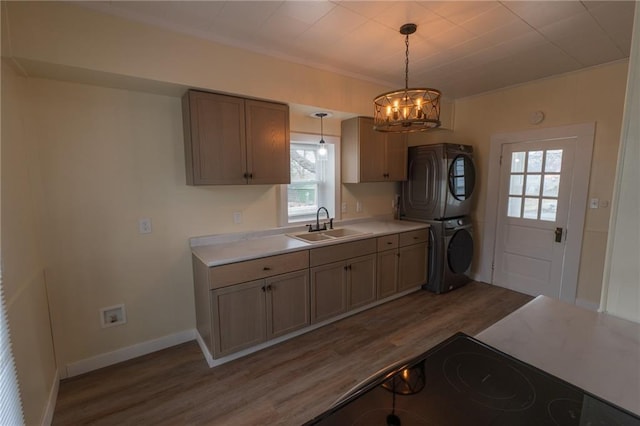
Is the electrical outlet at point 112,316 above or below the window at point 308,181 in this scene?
below

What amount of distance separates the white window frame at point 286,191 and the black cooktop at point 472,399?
228 centimetres

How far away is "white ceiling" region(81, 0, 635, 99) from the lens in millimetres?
1919

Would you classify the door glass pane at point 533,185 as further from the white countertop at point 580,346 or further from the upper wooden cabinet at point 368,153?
the white countertop at point 580,346

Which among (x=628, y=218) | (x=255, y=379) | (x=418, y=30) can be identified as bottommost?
(x=255, y=379)

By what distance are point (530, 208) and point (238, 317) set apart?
11.7ft

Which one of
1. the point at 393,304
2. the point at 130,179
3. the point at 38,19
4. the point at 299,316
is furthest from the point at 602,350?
the point at 38,19

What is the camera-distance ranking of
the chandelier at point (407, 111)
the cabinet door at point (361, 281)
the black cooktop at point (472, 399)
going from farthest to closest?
the cabinet door at point (361, 281) → the chandelier at point (407, 111) → the black cooktop at point (472, 399)

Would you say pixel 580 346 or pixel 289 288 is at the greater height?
pixel 580 346

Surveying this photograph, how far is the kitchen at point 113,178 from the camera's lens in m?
1.77

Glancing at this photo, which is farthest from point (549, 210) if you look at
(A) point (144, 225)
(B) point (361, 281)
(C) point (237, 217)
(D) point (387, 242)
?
(A) point (144, 225)

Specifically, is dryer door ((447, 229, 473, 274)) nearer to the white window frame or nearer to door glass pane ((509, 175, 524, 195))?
door glass pane ((509, 175, 524, 195))

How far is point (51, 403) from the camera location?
1897 mm

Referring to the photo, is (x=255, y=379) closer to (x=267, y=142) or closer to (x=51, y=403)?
(x=51, y=403)

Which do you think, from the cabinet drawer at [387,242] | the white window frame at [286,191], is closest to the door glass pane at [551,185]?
the cabinet drawer at [387,242]
